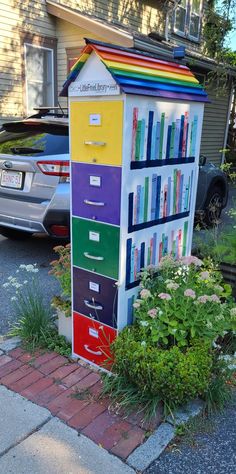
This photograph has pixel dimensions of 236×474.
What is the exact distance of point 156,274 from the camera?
2.75m

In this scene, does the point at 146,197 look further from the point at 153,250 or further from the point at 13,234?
the point at 13,234

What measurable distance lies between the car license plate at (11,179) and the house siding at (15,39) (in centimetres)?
440

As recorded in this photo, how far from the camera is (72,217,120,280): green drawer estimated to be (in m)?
2.44

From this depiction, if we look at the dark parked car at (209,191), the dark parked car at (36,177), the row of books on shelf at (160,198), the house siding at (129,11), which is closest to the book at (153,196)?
the row of books on shelf at (160,198)

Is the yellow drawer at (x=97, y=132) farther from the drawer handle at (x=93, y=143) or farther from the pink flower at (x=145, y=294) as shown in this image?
the pink flower at (x=145, y=294)

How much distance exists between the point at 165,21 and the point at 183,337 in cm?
1188

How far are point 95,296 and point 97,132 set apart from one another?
3.53ft

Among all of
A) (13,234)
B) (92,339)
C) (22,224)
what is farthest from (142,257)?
(13,234)

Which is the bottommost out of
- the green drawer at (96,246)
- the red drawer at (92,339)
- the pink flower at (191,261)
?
the red drawer at (92,339)

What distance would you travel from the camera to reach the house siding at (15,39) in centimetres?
803

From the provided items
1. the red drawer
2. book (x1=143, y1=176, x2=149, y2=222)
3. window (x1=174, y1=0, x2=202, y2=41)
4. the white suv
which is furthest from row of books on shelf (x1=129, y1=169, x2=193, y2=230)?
window (x1=174, y1=0, x2=202, y2=41)

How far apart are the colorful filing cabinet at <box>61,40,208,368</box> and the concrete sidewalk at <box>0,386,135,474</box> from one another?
0.59 m

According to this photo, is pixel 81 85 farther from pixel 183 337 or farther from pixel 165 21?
pixel 165 21

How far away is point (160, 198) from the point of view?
2672 millimetres
